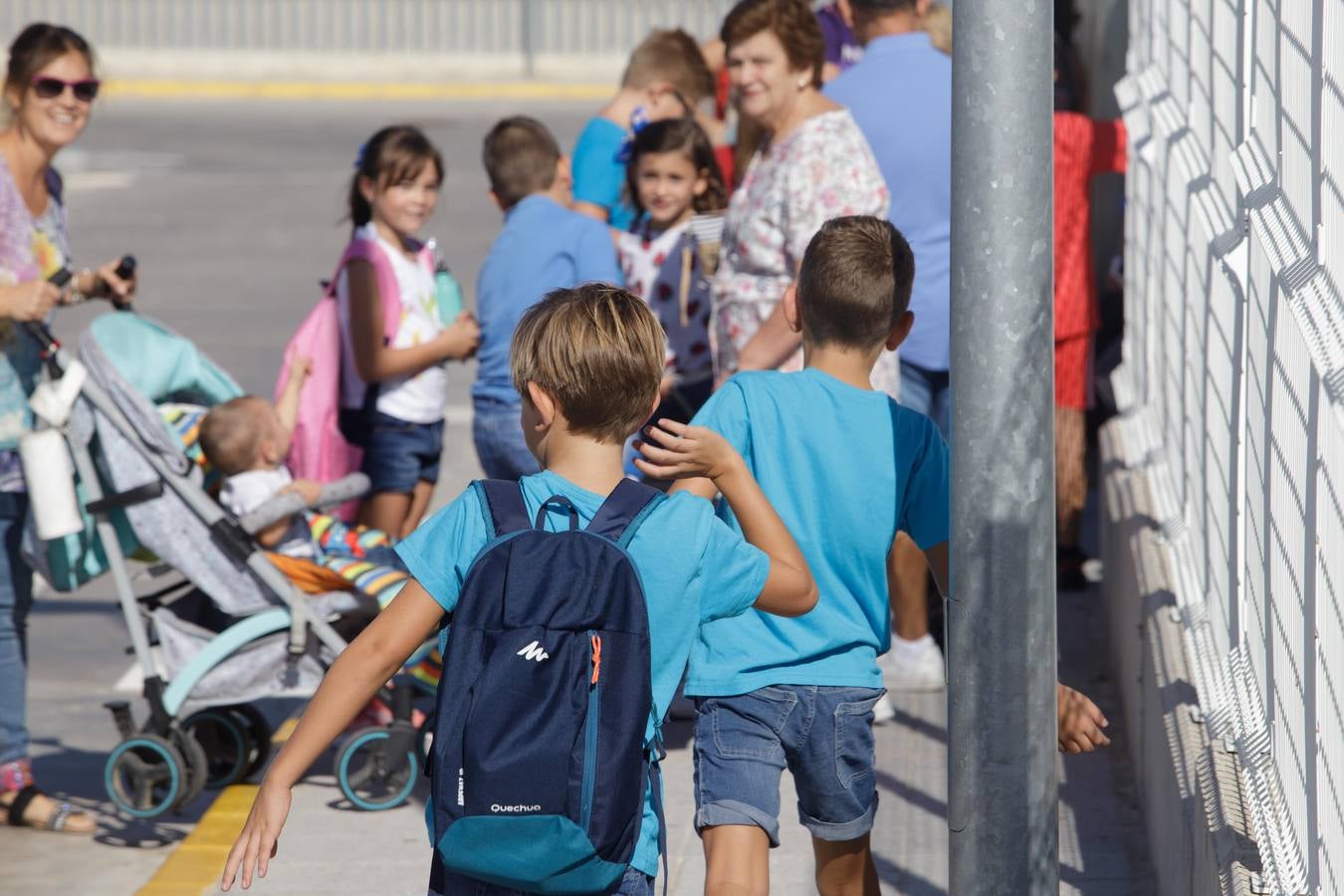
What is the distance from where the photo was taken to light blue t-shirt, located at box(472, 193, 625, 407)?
5.99 metres

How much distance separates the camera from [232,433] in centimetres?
565

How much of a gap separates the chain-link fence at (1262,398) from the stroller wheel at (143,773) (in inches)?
104

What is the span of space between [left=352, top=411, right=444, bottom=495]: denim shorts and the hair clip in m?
1.13

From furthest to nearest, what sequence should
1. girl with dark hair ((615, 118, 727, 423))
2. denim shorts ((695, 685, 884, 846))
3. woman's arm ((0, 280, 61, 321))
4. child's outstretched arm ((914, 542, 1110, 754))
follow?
girl with dark hair ((615, 118, 727, 423))
woman's arm ((0, 280, 61, 321))
denim shorts ((695, 685, 884, 846))
child's outstretched arm ((914, 542, 1110, 754))

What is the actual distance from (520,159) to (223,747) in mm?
1988

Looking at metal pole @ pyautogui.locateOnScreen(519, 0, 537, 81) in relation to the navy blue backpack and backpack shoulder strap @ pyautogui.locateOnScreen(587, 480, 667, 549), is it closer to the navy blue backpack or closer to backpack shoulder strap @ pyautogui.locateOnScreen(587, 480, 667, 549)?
backpack shoulder strap @ pyautogui.locateOnScreen(587, 480, 667, 549)

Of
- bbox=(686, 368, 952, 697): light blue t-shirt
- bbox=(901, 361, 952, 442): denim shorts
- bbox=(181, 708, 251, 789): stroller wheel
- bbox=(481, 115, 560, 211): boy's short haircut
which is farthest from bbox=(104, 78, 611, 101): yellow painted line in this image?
bbox=(686, 368, 952, 697): light blue t-shirt

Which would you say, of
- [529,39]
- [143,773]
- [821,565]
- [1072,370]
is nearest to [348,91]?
[529,39]

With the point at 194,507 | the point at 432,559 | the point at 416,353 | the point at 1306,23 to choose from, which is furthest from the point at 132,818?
the point at 1306,23

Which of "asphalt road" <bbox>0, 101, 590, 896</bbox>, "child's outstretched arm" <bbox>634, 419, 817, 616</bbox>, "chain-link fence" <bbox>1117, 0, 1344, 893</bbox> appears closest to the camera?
"chain-link fence" <bbox>1117, 0, 1344, 893</bbox>

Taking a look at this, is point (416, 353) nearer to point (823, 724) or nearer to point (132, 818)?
point (132, 818)

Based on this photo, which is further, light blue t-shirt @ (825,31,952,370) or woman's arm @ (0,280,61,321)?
light blue t-shirt @ (825,31,952,370)

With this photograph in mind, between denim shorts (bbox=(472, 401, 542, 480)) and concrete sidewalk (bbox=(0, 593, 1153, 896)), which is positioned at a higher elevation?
denim shorts (bbox=(472, 401, 542, 480))

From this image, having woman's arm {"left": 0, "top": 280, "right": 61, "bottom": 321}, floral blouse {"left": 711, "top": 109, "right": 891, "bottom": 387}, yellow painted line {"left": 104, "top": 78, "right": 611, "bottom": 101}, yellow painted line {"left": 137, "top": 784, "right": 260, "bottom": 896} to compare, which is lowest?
yellow painted line {"left": 137, "top": 784, "right": 260, "bottom": 896}
